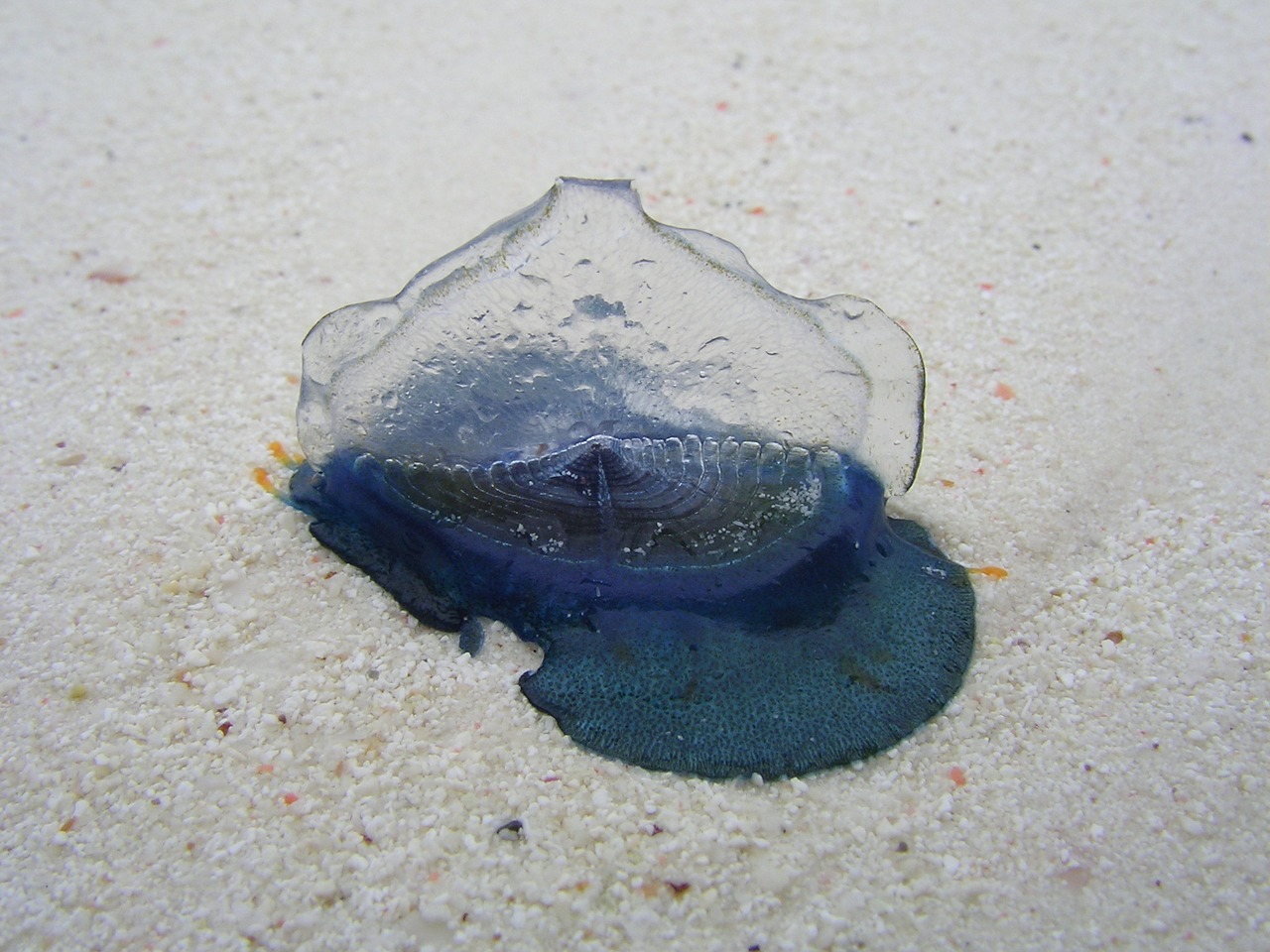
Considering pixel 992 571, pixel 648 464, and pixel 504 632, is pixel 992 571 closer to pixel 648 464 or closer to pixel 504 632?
pixel 648 464

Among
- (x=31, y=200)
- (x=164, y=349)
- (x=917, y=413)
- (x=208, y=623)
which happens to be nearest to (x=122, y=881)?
(x=208, y=623)

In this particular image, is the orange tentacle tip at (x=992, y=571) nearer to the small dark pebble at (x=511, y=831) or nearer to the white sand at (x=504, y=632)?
the white sand at (x=504, y=632)

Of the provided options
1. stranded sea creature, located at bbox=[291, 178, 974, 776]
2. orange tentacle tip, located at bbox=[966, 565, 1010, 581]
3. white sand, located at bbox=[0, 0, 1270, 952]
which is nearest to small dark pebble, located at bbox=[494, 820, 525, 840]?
white sand, located at bbox=[0, 0, 1270, 952]

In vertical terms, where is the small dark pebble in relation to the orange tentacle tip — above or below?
below

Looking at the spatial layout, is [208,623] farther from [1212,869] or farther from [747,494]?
[1212,869]

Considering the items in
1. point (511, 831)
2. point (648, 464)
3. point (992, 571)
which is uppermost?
point (648, 464)

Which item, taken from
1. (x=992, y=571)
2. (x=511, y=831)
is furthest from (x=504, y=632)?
(x=992, y=571)

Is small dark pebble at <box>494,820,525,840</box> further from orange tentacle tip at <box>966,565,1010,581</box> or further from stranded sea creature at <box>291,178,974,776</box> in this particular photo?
orange tentacle tip at <box>966,565,1010,581</box>
